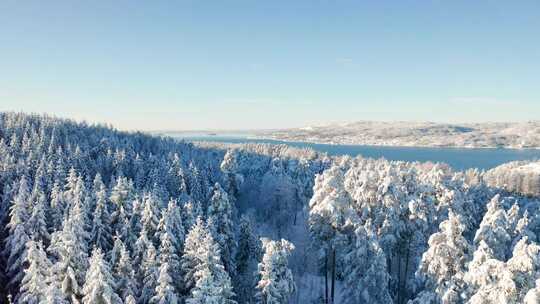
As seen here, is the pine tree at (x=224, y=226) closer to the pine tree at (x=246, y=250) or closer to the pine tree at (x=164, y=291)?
the pine tree at (x=246, y=250)

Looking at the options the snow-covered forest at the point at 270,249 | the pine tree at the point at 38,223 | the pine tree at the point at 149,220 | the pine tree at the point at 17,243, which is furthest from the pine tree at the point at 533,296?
the pine tree at the point at 38,223

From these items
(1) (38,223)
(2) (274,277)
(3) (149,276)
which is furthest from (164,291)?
(1) (38,223)

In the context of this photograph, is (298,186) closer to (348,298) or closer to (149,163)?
(149,163)

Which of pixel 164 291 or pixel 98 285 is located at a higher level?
pixel 98 285

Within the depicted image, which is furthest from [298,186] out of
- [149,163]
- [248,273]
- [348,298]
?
[348,298]

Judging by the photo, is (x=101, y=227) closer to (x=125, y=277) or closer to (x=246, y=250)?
(x=125, y=277)

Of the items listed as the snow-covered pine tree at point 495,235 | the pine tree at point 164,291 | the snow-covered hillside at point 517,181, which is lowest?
the snow-covered hillside at point 517,181

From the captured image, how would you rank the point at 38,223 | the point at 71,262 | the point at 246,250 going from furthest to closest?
the point at 246,250
the point at 38,223
the point at 71,262

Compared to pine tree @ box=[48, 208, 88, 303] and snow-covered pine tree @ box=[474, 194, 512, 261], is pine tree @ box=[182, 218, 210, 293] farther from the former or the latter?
snow-covered pine tree @ box=[474, 194, 512, 261]
